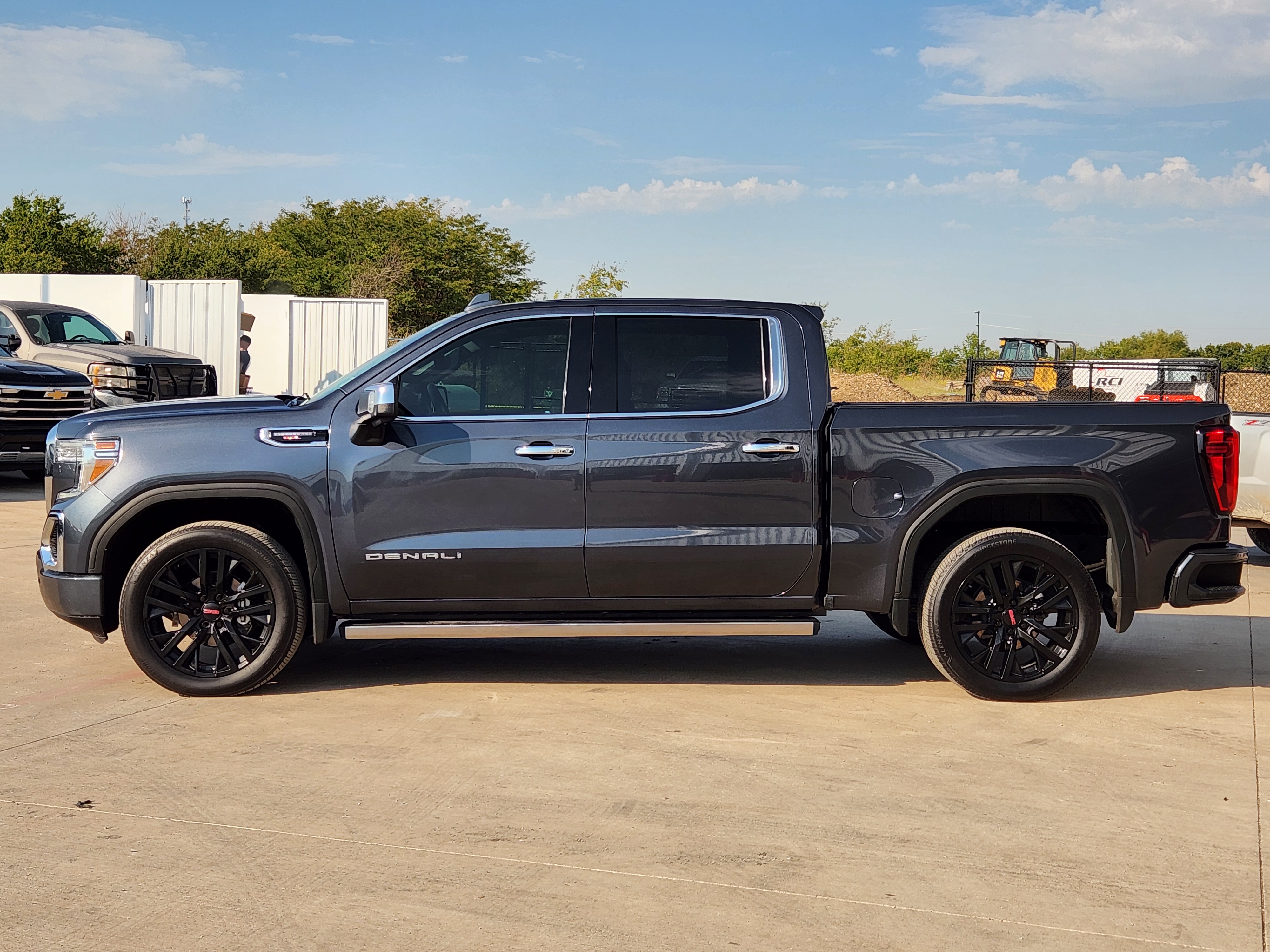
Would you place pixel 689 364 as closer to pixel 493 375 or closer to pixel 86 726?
pixel 493 375

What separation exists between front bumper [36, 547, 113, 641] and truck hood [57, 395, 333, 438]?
68 cm

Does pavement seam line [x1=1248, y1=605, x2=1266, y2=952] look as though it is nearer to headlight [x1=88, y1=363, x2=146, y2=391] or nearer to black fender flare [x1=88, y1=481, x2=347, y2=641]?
black fender flare [x1=88, y1=481, x2=347, y2=641]

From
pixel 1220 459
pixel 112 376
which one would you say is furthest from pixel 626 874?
pixel 112 376

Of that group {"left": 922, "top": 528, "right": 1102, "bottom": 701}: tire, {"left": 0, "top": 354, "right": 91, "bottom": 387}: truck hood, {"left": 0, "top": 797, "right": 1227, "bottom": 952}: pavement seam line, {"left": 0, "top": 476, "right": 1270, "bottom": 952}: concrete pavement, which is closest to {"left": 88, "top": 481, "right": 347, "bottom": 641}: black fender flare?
{"left": 0, "top": 476, "right": 1270, "bottom": 952}: concrete pavement

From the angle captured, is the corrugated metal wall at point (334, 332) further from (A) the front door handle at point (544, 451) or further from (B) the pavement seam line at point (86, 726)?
(A) the front door handle at point (544, 451)

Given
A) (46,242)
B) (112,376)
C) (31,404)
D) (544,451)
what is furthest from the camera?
(46,242)

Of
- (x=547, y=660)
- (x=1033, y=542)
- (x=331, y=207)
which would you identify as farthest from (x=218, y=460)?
(x=331, y=207)

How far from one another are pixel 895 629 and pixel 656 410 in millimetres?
1954

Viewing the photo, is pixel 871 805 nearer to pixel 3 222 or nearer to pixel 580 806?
pixel 580 806

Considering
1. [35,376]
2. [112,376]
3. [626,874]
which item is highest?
[112,376]

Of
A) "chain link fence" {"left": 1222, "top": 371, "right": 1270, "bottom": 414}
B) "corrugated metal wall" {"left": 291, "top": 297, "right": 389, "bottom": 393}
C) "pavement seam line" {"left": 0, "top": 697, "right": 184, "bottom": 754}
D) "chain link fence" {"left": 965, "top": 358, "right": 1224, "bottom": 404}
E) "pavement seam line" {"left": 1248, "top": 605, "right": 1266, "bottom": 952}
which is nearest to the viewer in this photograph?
"pavement seam line" {"left": 1248, "top": 605, "right": 1266, "bottom": 952}

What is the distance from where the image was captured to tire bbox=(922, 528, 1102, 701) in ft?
19.9

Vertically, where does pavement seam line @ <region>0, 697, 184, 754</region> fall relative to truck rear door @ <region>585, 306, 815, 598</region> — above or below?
below

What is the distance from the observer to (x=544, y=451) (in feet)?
19.5
